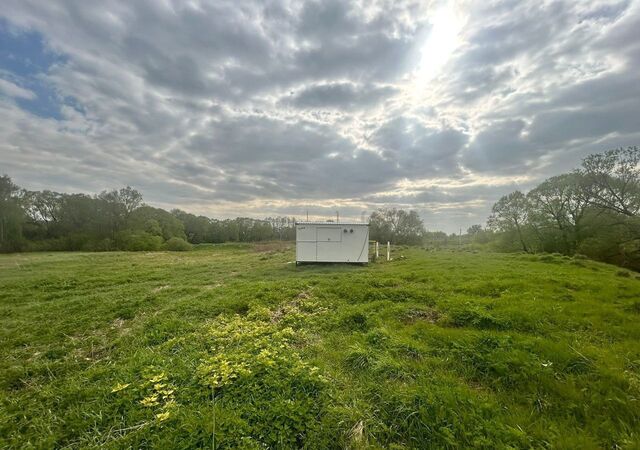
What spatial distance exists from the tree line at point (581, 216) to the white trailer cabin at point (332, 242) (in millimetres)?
18154

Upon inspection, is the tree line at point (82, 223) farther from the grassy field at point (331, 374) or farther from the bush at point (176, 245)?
the grassy field at point (331, 374)

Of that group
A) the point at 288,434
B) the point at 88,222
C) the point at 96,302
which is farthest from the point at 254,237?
the point at 288,434

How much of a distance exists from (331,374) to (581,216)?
91.4 ft

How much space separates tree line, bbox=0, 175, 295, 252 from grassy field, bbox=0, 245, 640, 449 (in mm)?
33383

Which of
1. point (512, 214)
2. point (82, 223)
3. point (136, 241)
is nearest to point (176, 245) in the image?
point (136, 241)

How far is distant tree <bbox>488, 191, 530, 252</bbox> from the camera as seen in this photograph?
975 inches

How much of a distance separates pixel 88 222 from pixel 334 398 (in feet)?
157

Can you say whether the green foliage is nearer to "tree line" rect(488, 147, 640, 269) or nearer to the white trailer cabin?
the white trailer cabin

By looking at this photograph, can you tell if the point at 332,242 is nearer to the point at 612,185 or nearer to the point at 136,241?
the point at 612,185

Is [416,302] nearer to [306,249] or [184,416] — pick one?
[184,416]

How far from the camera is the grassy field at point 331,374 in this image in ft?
8.41

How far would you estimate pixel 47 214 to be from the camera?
35375mm

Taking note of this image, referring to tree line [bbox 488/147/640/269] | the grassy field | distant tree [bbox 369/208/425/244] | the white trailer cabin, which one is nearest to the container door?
the white trailer cabin

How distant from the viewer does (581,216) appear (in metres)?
20.8
